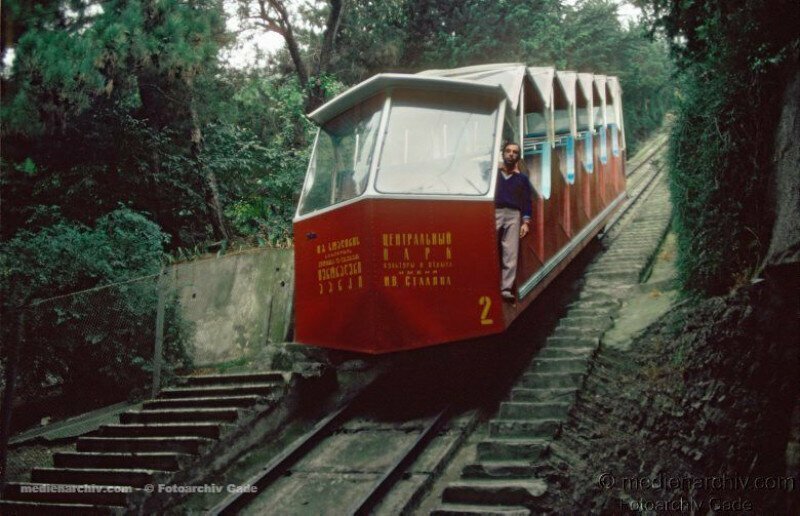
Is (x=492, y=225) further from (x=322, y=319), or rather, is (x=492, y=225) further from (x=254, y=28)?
(x=254, y=28)

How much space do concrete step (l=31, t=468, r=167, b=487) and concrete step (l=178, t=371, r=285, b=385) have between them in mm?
1926

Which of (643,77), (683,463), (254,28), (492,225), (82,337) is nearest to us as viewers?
(683,463)

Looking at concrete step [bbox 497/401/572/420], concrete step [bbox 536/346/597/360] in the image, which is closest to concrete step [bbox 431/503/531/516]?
concrete step [bbox 497/401/572/420]

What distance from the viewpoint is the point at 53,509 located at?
599 cm

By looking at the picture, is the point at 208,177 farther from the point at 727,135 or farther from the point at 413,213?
the point at 727,135

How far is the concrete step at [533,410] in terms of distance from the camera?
586cm

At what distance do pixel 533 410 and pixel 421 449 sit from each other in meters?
1.12

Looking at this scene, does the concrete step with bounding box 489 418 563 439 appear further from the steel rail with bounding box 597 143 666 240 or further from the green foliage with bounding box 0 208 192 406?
the steel rail with bounding box 597 143 666 240

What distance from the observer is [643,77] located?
86.0 ft

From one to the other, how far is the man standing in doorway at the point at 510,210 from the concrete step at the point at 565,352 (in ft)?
3.16

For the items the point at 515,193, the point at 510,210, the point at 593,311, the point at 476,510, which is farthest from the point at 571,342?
the point at 476,510

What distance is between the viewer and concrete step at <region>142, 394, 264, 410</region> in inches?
284

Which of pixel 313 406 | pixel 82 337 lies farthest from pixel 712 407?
pixel 82 337

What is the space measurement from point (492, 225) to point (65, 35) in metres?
5.31
